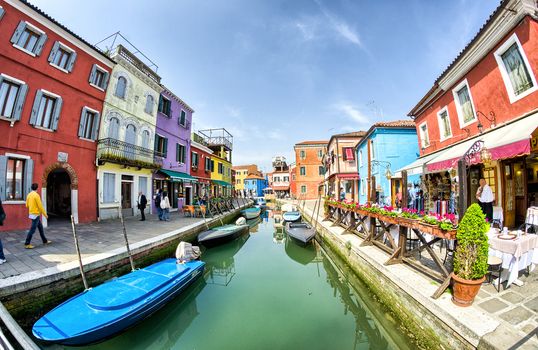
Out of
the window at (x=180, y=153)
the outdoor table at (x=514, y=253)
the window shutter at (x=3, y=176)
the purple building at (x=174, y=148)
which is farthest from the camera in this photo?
the window at (x=180, y=153)

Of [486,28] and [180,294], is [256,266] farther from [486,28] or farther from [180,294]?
[486,28]

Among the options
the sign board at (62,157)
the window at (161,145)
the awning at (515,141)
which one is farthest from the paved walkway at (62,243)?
the awning at (515,141)

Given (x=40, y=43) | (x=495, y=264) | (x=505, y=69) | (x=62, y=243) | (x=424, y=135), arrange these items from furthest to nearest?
1. (x=424, y=135)
2. (x=40, y=43)
3. (x=62, y=243)
4. (x=505, y=69)
5. (x=495, y=264)

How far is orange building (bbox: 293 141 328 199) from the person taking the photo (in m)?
36.9

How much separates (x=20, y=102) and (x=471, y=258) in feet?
47.6

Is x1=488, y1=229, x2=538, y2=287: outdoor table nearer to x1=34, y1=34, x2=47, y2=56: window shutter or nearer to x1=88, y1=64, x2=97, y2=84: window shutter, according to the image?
x1=34, y1=34, x2=47, y2=56: window shutter

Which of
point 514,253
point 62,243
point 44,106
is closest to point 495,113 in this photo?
point 514,253

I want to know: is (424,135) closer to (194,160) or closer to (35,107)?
(35,107)

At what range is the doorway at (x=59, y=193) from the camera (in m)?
13.6

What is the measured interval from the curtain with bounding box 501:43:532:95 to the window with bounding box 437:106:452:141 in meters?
3.23

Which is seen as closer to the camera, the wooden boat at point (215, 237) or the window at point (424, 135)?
the wooden boat at point (215, 237)

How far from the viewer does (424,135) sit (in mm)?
11922

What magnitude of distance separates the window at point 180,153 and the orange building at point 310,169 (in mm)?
21041

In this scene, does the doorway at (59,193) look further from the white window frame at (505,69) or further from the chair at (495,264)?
the white window frame at (505,69)
